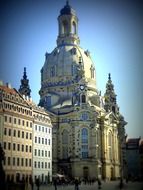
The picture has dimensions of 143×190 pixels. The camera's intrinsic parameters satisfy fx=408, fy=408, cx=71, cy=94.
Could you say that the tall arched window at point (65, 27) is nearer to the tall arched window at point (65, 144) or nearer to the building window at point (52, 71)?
the building window at point (52, 71)

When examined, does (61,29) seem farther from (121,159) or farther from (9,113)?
(9,113)

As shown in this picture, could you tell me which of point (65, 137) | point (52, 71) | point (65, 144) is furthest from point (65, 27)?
point (65, 144)

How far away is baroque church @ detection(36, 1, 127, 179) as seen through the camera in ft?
135

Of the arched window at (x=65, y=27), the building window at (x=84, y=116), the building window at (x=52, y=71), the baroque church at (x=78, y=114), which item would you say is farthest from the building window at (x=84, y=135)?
the arched window at (x=65, y=27)

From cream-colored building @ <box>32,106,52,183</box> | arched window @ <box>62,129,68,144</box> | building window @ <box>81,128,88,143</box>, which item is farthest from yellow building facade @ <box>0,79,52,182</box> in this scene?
arched window @ <box>62,129,68,144</box>

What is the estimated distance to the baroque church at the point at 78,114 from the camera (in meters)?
41.2

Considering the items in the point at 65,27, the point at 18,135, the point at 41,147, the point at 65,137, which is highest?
the point at 65,27

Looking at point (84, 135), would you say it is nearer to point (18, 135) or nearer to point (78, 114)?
point (78, 114)

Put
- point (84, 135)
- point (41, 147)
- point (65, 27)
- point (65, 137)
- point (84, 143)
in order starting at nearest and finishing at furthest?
point (41, 147) → point (84, 143) → point (84, 135) → point (65, 137) → point (65, 27)

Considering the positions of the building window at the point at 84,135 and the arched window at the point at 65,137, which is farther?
the arched window at the point at 65,137

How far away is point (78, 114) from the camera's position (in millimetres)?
41750

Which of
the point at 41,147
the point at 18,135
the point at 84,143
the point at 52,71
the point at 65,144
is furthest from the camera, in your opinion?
the point at 52,71

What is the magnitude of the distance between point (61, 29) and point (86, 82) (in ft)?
29.9

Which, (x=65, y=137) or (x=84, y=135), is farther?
(x=65, y=137)
